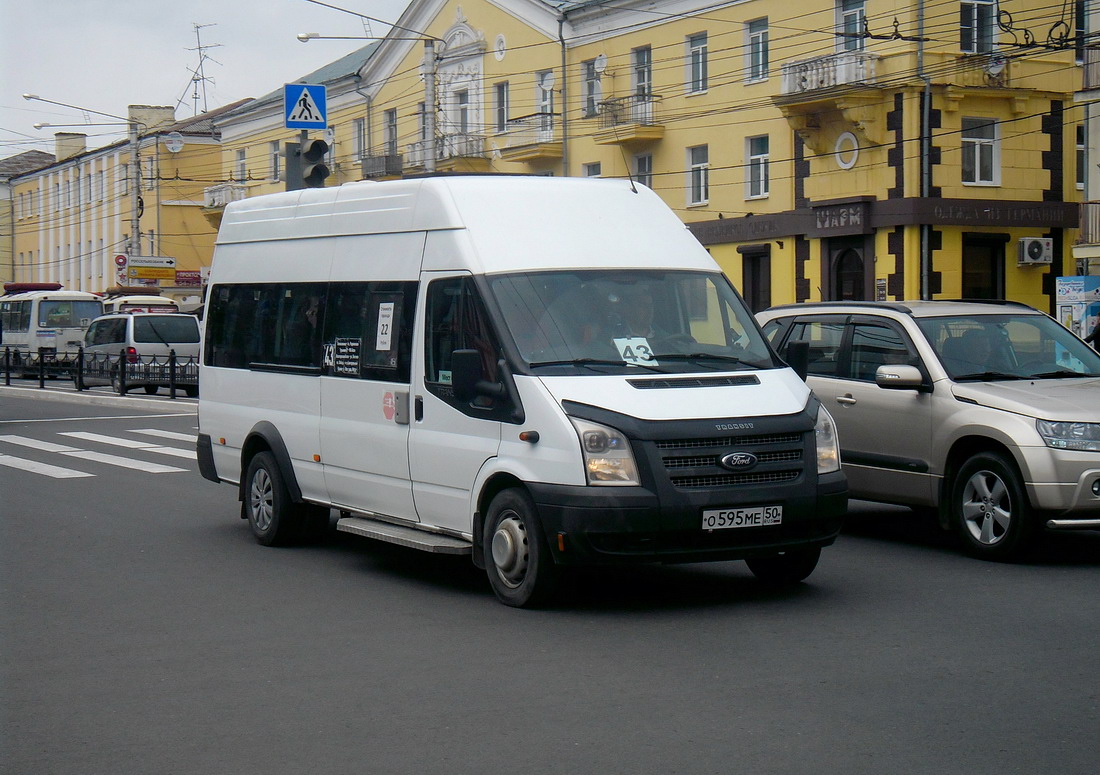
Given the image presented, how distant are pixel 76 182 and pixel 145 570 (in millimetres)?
76812

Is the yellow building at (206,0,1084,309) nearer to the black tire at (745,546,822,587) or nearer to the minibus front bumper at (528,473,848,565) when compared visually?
the black tire at (745,546,822,587)

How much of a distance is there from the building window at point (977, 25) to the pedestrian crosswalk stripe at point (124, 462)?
2250 cm

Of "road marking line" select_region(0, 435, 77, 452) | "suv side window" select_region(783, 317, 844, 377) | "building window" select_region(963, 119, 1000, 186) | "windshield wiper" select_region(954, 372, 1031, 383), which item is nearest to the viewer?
"windshield wiper" select_region(954, 372, 1031, 383)

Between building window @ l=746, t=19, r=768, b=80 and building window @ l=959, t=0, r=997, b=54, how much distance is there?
16.7 ft

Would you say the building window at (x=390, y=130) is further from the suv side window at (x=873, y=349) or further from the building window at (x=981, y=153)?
the suv side window at (x=873, y=349)

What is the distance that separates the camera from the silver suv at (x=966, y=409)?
371 inches

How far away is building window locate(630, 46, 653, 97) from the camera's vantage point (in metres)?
40.3

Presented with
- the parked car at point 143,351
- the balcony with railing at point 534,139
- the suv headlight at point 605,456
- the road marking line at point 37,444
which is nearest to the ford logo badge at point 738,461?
the suv headlight at point 605,456

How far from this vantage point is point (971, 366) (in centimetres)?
1047

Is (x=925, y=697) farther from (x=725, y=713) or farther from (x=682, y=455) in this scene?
(x=682, y=455)

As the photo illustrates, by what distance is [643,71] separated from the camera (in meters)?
40.6

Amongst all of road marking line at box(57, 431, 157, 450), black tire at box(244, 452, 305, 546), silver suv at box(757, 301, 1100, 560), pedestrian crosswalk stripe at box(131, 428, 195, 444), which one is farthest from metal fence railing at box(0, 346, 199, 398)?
silver suv at box(757, 301, 1100, 560)

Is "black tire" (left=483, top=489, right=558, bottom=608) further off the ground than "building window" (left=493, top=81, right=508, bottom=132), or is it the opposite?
"building window" (left=493, top=81, right=508, bottom=132)

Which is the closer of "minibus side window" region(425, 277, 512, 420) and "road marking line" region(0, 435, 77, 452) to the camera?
"minibus side window" region(425, 277, 512, 420)
